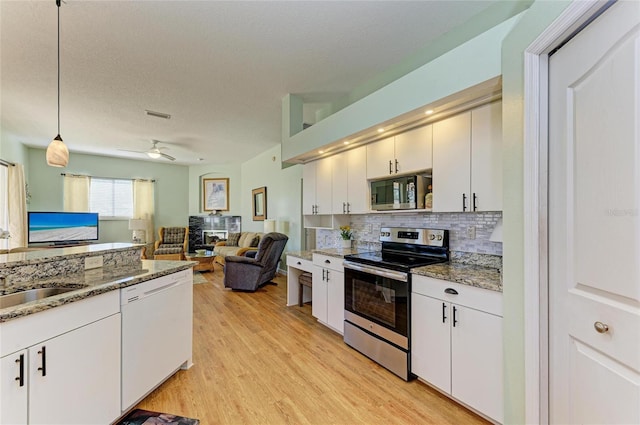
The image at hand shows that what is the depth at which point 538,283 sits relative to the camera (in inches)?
49.0

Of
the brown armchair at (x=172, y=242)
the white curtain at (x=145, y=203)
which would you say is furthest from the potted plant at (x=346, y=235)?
the white curtain at (x=145, y=203)

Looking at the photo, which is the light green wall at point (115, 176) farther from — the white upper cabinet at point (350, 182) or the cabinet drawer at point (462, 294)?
the cabinet drawer at point (462, 294)

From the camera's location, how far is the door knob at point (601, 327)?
3.09 feet

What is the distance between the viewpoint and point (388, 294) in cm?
228

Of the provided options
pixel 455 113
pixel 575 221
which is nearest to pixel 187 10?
pixel 455 113

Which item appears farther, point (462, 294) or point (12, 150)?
point (12, 150)

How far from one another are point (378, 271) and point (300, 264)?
4.86 feet

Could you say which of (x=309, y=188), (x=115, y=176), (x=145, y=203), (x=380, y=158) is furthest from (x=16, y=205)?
(x=380, y=158)

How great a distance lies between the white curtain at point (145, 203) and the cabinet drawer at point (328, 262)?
607cm

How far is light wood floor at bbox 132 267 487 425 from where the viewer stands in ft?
5.81

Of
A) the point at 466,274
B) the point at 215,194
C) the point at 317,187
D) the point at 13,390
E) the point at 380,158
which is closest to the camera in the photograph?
the point at 13,390

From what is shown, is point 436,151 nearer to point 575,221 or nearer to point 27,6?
point 575,221

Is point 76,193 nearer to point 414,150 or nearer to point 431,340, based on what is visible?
point 414,150

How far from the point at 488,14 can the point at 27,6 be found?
3.33 metres
